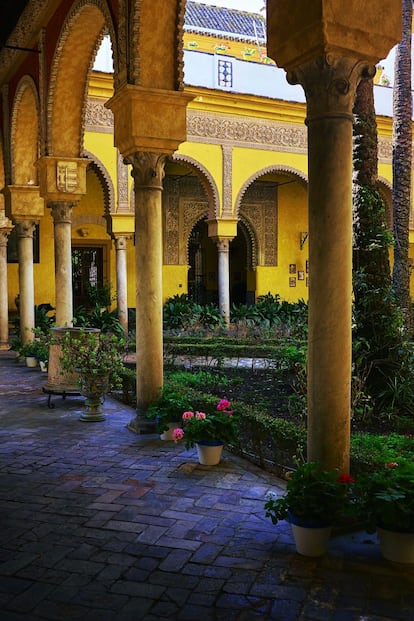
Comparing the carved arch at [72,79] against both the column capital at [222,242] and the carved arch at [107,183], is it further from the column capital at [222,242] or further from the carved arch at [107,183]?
the column capital at [222,242]

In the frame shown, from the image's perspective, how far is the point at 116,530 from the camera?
3859 millimetres

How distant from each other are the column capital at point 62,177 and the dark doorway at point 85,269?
10669mm

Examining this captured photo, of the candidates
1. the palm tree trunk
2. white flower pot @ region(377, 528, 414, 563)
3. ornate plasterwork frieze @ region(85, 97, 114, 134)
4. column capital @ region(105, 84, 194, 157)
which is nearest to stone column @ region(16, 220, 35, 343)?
ornate plasterwork frieze @ region(85, 97, 114, 134)

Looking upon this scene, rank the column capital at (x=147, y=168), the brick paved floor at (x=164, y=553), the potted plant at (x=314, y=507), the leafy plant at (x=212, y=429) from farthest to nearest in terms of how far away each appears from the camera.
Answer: the column capital at (x=147, y=168)
the leafy plant at (x=212, y=429)
the potted plant at (x=314, y=507)
the brick paved floor at (x=164, y=553)

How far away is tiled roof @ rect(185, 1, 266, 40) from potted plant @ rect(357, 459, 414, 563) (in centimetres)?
2431

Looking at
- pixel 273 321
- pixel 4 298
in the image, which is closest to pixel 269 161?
pixel 273 321

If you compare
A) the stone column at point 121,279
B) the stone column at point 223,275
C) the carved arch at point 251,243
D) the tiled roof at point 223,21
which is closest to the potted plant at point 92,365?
the stone column at point 121,279

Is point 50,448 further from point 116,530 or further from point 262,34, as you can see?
point 262,34

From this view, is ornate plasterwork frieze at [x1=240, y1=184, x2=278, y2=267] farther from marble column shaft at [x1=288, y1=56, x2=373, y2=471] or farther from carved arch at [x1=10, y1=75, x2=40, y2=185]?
marble column shaft at [x1=288, y1=56, x2=373, y2=471]

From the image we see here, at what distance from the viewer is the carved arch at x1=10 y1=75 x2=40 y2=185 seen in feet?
37.5

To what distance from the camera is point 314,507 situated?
3396 millimetres

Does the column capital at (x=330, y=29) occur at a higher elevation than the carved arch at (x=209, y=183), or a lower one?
lower

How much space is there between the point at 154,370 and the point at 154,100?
8.99ft

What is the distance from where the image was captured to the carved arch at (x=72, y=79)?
27.7 ft
